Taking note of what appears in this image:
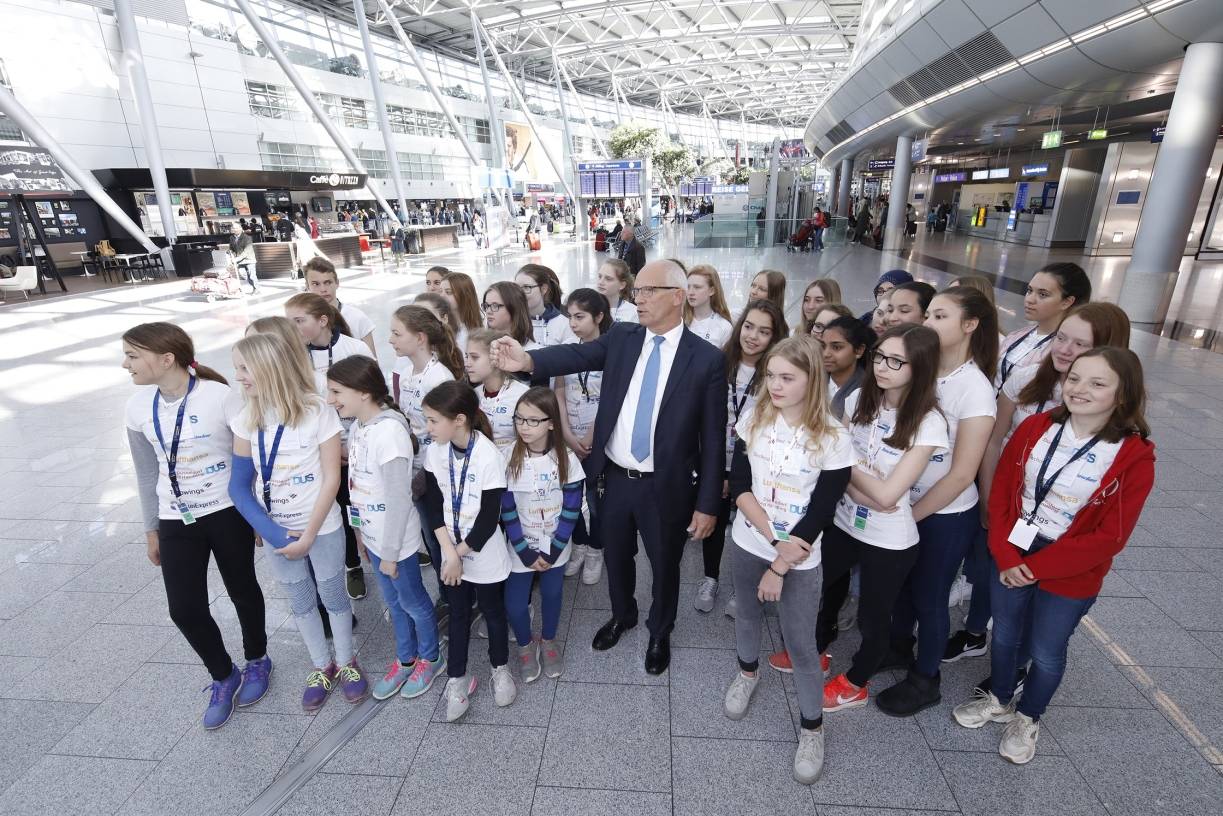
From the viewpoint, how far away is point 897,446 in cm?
215

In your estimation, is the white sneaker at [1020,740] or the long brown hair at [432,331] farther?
the long brown hair at [432,331]

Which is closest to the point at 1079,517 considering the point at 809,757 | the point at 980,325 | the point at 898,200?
the point at 980,325

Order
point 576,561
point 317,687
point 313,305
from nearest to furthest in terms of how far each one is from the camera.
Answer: point 317,687
point 313,305
point 576,561

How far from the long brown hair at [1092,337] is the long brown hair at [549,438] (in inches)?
84.8

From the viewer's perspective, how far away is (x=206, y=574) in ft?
8.34

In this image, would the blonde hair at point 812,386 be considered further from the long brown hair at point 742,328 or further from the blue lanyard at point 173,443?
the blue lanyard at point 173,443

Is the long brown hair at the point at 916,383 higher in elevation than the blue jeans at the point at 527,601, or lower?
higher

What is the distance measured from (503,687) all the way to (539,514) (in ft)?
2.77

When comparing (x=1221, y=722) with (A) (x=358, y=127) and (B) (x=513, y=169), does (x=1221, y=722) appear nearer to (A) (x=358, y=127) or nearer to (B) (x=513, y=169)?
(A) (x=358, y=127)

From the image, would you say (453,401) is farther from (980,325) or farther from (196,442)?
(980,325)

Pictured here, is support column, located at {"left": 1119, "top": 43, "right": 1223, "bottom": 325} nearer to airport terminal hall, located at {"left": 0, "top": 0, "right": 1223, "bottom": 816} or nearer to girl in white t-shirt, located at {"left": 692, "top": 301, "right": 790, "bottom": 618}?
airport terminal hall, located at {"left": 0, "top": 0, "right": 1223, "bottom": 816}

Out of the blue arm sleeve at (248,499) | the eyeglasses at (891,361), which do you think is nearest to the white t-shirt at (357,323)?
the blue arm sleeve at (248,499)

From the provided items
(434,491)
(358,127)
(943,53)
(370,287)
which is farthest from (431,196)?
(434,491)

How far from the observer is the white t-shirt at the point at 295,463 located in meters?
2.39
